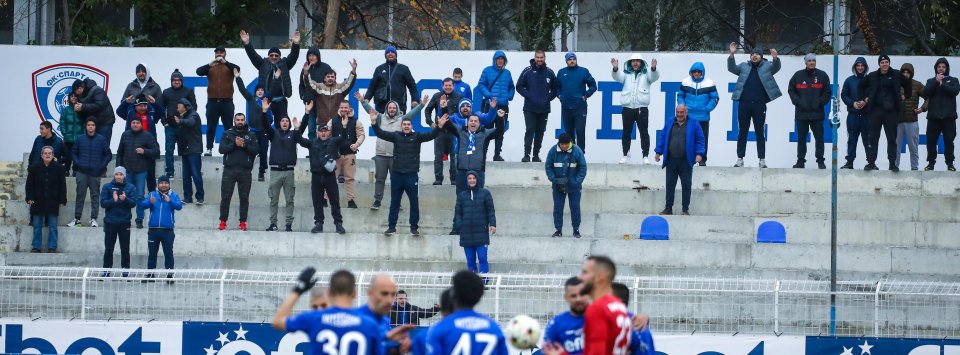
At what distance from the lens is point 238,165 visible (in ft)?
65.1

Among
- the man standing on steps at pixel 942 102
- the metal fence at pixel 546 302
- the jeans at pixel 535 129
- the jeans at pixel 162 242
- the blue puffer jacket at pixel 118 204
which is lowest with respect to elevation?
the metal fence at pixel 546 302

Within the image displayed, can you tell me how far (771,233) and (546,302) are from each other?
5.52 m

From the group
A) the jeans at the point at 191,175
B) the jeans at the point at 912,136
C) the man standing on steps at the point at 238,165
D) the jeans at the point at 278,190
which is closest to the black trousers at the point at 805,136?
the jeans at the point at 912,136

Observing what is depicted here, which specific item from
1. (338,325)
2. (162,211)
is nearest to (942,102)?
(162,211)

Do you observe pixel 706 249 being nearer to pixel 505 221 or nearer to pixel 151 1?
pixel 505 221

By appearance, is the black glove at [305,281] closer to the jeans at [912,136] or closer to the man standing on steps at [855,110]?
the man standing on steps at [855,110]

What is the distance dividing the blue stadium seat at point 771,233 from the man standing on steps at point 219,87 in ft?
26.6

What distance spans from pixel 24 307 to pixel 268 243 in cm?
443

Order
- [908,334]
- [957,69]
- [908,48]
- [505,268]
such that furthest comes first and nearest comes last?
1. [908,48]
2. [957,69]
3. [505,268]
4. [908,334]

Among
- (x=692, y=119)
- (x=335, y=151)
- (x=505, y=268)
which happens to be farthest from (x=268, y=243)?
(x=692, y=119)

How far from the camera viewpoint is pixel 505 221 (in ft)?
65.9

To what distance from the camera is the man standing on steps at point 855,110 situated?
68.3 feet

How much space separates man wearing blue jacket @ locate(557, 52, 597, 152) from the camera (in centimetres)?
2139

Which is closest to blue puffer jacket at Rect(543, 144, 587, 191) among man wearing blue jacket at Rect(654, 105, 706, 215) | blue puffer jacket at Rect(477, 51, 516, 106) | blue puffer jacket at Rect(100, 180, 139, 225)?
man wearing blue jacket at Rect(654, 105, 706, 215)
